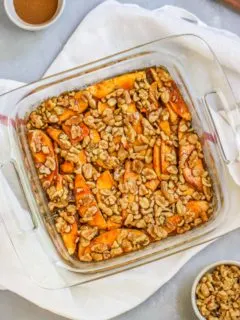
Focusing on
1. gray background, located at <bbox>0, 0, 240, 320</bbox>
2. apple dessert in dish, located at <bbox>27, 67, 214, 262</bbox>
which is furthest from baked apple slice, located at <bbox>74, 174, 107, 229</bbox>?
gray background, located at <bbox>0, 0, 240, 320</bbox>

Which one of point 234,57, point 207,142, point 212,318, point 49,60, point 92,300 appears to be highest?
point 49,60

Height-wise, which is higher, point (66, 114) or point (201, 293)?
point (66, 114)

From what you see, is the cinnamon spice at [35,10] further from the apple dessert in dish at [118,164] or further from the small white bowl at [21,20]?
the apple dessert in dish at [118,164]

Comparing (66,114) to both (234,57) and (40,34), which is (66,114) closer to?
(40,34)

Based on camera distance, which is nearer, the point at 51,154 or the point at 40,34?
the point at 51,154

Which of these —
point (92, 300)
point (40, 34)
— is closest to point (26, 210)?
point (92, 300)

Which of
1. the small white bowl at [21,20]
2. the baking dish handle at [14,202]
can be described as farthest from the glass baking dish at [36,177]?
the small white bowl at [21,20]

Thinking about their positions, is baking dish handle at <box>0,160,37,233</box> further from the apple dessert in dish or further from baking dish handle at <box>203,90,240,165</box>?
baking dish handle at <box>203,90,240,165</box>
